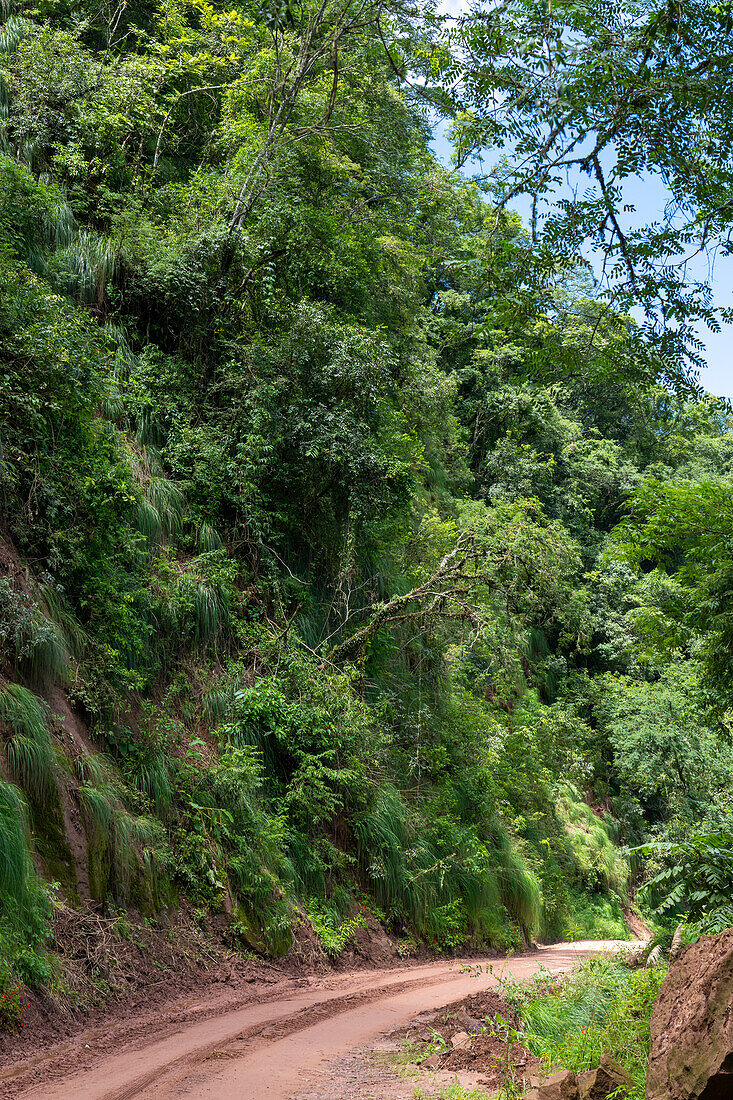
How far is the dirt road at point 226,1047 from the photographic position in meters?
5.02

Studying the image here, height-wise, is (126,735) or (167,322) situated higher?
(167,322)

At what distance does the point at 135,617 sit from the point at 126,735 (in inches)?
62.3

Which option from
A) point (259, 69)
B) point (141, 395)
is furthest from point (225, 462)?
point (259, 69)

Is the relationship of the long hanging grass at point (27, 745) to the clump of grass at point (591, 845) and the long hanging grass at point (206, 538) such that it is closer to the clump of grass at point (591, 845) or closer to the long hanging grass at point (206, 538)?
the long hanging grass at point (206, 538)

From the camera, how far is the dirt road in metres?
5.02

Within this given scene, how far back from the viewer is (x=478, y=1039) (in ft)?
19.3

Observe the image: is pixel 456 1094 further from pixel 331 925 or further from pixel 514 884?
pixel 514 884

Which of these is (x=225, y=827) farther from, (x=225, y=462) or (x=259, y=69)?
(x=259, y=69)

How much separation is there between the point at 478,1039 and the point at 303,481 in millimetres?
9570

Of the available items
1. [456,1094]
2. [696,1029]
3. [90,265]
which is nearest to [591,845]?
[90,265]

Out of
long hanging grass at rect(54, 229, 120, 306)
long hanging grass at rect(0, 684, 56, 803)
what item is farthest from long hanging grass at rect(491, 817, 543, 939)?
long hanging grass at rect(54, 229, 120, 306)

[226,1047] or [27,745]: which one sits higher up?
[27,745]

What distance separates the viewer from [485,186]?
663 cm

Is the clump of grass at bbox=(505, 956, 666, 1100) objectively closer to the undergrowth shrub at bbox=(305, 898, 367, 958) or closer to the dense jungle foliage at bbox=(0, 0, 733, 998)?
the dense jungle foliage at bbox=(0, 0, 733, 998)
